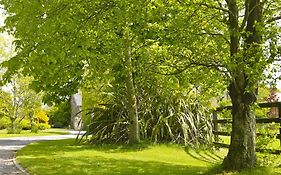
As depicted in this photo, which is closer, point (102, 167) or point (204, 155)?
point (102, 167)

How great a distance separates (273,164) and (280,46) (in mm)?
3904

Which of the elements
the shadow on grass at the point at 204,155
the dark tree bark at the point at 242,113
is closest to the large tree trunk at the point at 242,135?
the dark tree bark at the point at 242,113

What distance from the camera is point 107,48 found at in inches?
A: 430

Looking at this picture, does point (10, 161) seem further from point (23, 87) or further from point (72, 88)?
point (23, 87)

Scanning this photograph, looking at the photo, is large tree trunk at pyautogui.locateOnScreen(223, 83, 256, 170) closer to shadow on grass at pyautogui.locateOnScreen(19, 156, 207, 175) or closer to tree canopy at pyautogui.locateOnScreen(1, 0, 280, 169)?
tree canopy at pyautogui.locateOnScreen(1, 0, 280, 169)

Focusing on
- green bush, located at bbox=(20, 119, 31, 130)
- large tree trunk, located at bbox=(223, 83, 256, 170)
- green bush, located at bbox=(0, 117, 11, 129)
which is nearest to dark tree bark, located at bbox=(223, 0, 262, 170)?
large tree trunk, located at bbox=(223, 83, 256, 170)

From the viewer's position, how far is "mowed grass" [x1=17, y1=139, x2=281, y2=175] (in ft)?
37.6

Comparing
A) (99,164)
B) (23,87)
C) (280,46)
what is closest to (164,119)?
(99,164)

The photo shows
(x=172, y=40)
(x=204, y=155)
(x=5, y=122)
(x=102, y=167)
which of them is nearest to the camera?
(x=172, y=40)

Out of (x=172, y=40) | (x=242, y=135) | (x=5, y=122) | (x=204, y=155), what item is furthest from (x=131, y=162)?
(x=5, y=122)

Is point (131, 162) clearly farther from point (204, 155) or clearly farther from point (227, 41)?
point (227, 41)

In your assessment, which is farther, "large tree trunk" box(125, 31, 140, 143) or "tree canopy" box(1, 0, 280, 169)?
"large tree trunk" box(125, 31, 140, 143)

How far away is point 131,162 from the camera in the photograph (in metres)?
13.9

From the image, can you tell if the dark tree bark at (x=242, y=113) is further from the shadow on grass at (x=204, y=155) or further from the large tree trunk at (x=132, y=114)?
the large tree trunk at (x=132, y=114)
